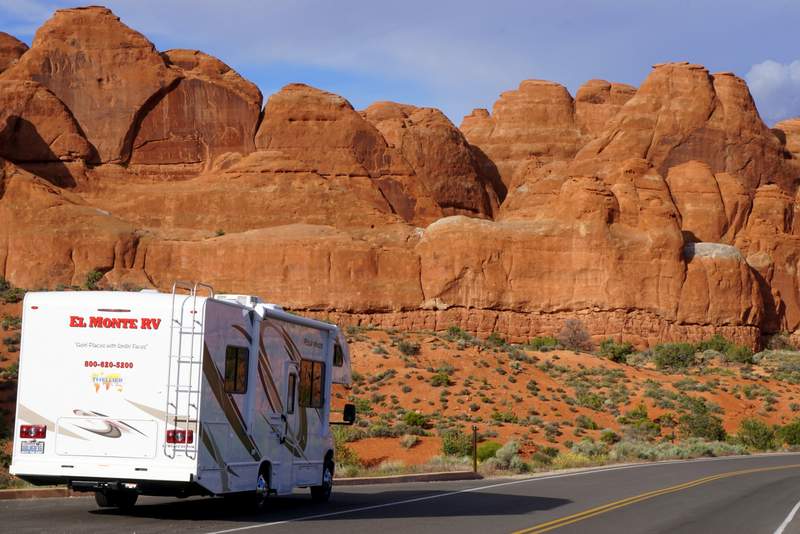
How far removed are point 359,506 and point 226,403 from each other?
419 centimetres

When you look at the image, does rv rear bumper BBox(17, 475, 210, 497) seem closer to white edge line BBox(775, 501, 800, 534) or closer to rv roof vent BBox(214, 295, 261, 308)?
rv roof vent BBox(214, 295, 261, 308)

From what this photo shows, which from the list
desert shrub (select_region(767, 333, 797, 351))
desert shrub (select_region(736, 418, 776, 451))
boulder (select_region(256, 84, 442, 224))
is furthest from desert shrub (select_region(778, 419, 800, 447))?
boulder (select_region(256, 84, 442, 224))

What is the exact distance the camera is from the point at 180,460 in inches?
545

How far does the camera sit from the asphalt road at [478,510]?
48.2 feet

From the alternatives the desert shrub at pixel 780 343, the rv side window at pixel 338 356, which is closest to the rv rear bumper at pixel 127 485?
the rv side window at pixel 338 356

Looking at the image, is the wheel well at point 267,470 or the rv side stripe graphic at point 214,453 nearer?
the rv side stripe graphic at point 214,453

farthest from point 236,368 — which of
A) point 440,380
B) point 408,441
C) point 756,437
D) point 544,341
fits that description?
point 544,341

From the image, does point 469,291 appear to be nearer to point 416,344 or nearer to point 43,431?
point 416,344

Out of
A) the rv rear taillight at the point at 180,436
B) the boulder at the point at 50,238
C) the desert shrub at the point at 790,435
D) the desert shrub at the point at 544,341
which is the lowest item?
the desert shrub at the point at 790,435

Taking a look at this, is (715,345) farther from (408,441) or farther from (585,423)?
(408,441)

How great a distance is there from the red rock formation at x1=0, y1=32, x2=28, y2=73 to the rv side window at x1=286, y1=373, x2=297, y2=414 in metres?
103

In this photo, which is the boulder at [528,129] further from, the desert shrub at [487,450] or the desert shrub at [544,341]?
the desert shrub at [487,450]

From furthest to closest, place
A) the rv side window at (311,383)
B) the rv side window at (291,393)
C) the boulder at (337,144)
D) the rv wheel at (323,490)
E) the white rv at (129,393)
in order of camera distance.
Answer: the boulder at (337,144)
the rv wheel at (323,490)
the rv side window at (311,383)
the rv side window at (291,393)
the white rv at (129,393)

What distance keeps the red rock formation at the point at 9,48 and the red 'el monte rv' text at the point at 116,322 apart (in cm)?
10472
